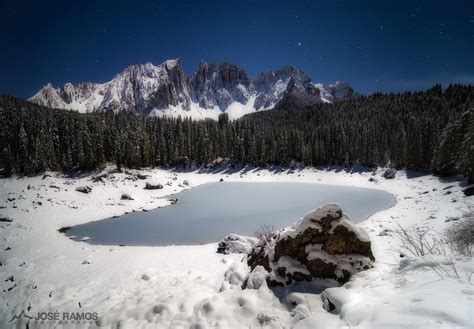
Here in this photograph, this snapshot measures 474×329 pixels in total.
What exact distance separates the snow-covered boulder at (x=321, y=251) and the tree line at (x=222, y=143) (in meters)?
37.0

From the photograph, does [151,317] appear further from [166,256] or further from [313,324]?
[166,256]

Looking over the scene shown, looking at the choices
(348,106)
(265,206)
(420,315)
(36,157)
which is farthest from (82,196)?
(348,106)

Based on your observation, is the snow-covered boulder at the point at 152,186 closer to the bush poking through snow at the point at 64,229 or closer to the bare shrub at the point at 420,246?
the bush poking through snow at the point at 64,229

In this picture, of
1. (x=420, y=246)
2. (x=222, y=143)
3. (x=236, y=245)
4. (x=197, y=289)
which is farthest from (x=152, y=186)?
(x=222, y=143)

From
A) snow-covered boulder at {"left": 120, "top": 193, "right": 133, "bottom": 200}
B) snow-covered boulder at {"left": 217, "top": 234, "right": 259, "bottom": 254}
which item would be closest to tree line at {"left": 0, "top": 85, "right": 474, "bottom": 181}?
snow-covered boulder at {"left": 120, "top": 193, "right": 133, "bottom": 200}

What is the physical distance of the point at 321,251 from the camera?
290 inches

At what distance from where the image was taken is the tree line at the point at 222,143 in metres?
54.9

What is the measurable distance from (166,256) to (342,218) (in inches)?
572

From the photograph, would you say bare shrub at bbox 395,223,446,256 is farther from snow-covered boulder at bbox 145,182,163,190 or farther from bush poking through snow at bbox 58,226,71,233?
snow-covered boulder at bbox 145,182,163,190

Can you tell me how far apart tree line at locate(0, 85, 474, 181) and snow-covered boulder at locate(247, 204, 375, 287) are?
121ft

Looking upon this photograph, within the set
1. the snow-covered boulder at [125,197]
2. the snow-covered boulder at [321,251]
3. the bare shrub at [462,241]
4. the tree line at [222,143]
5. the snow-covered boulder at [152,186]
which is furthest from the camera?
the tree line at [222,143]

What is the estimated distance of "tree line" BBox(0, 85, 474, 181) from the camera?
54875 mm

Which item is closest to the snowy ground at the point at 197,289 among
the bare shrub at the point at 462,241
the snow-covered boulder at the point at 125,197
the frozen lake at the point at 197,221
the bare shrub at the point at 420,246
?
the bare shrub at the point at 420,246

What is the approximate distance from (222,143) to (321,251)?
321 feet
